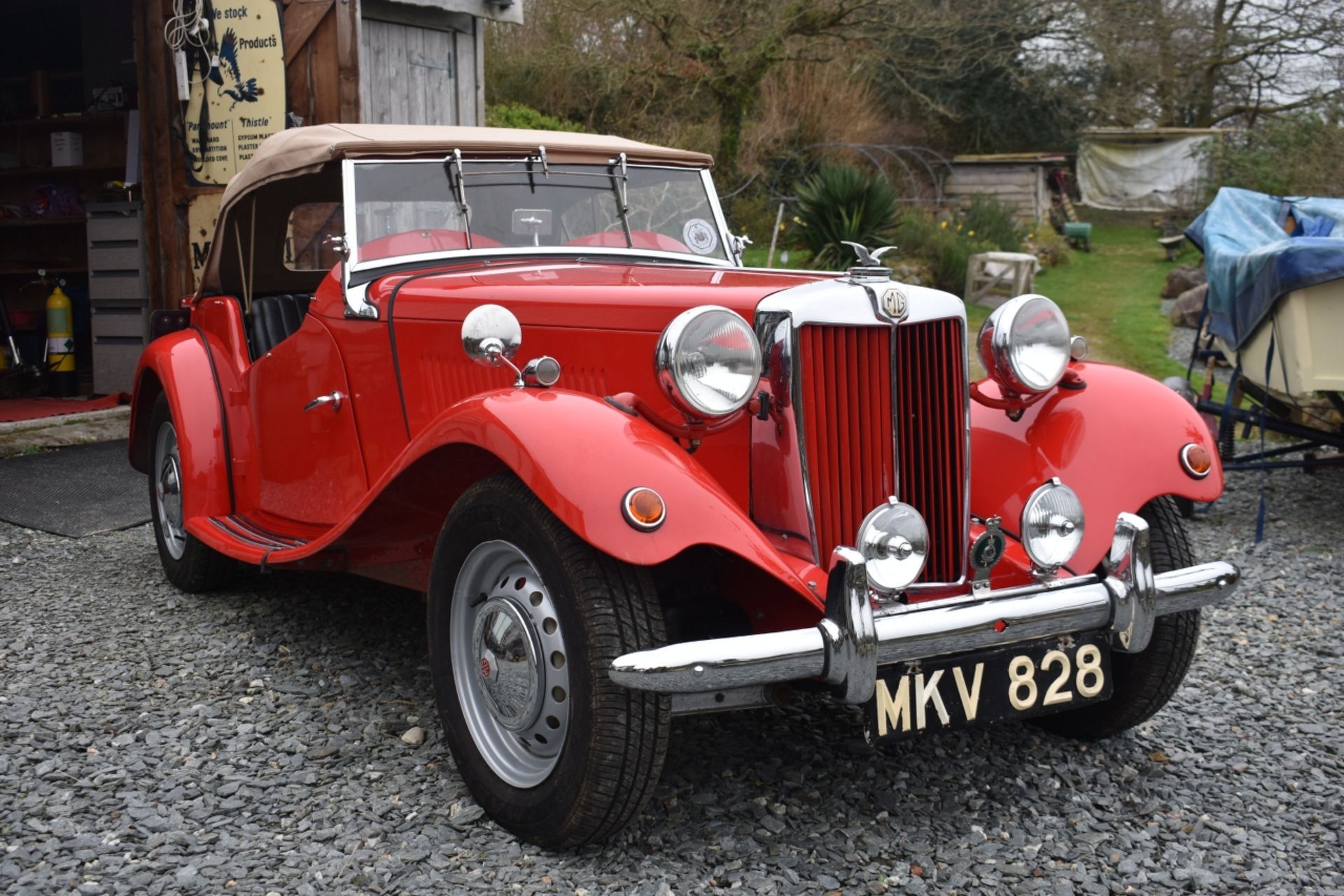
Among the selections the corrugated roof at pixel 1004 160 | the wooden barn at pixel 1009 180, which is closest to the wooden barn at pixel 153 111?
the wooden barn at pixel 1009 180

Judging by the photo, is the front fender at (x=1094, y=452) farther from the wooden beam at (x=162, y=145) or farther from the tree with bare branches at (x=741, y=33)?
the tree with bare branches at (x=741, y=33)

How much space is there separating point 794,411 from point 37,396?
7716 mm

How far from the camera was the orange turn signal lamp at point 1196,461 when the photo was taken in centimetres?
294

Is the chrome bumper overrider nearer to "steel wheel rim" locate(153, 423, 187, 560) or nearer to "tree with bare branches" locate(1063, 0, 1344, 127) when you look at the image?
"steel wheel rim" locate(153, 423, 187, 560)

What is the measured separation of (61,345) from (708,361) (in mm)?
7571

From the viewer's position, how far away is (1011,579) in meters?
2.84

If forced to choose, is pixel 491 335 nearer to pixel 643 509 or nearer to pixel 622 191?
pixel 643 509

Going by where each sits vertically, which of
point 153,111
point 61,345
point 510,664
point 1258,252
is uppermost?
point 153,111

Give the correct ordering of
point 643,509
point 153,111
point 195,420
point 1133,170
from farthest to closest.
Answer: point 1133,170, point 153,111, point 195,420, point 643,509

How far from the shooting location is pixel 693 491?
7.72 ft

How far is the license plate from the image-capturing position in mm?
2412

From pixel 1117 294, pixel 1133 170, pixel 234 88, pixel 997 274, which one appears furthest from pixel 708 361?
pixel 1133 170

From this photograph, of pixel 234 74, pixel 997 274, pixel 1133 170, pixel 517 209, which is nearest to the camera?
pixel 517 209

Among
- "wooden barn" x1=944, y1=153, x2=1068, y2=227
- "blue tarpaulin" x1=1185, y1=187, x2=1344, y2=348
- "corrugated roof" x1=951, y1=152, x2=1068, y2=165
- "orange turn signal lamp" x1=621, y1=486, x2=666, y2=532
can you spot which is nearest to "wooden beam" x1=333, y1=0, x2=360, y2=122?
"blue tarpaulin" x1=1185, y1=187, x2=1344, y2=348
